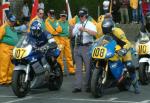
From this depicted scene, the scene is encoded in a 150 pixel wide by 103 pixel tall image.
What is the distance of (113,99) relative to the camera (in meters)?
12.1

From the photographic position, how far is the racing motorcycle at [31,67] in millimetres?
12344

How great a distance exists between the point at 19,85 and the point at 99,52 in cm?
185

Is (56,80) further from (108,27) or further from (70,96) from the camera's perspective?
(108,27)

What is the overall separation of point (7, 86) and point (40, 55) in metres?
2.24

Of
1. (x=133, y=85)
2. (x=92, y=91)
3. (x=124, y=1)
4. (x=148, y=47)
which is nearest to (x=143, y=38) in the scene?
(x=148, y=47)

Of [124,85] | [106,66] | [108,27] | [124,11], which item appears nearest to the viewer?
[106,66]

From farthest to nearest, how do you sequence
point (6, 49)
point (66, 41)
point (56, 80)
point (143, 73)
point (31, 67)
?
point (66, 41)
point (6, 49)
point (143, 73)
point (56, 80)
point (31, 67)

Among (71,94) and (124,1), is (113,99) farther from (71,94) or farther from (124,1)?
(124,1)

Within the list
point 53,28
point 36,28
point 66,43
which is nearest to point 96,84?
point 36,28

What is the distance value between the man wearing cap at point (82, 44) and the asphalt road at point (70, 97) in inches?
11.2

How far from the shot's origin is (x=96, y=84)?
11977 mm

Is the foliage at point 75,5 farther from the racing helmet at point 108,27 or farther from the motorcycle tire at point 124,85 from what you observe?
the racing helmet at point 108,27

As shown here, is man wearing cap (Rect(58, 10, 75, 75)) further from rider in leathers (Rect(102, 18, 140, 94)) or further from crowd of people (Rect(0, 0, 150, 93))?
rider in leathers (Rect(102, 18, 140, 94))

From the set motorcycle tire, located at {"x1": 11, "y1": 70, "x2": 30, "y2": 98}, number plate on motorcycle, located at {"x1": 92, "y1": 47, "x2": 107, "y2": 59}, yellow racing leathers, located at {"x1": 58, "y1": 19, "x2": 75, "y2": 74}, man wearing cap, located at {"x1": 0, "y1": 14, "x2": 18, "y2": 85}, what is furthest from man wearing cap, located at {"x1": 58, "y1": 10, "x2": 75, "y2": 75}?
number plate on motorcycle, located at {"x1": 92, "y1": 47, "x2": 107, "y2": 59}
